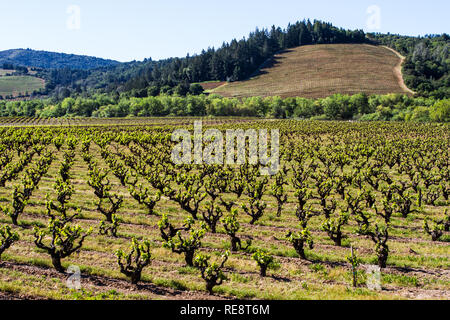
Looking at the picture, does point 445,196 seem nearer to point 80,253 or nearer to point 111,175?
point 80,253

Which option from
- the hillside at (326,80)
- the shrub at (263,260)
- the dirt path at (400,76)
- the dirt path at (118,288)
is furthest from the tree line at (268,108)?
the dirt path at (118,288)

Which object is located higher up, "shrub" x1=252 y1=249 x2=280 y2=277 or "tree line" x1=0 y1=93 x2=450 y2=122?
"tree line" x1=0 y1=93 x2=450 y2=122

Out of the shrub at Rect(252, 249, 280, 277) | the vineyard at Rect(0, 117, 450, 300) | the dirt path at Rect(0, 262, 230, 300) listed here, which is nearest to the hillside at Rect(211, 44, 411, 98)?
the vineyard at Rect(0, 117, 450, 300)

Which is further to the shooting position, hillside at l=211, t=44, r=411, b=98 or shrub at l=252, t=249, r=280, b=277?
hillside at l=211, t=44, r=411, b=98

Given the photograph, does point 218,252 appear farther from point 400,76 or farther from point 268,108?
point 400,76

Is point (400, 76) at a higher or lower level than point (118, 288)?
higher

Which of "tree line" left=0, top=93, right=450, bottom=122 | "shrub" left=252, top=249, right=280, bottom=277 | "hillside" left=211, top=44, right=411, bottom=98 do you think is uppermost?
"hillside" left=211, top=44, right=411, bottom=98

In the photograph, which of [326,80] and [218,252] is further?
[326,80]

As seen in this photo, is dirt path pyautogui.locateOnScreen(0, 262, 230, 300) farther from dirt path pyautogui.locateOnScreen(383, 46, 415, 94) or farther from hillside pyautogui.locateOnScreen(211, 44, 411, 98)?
dirt path pyautogui.locateOnScreen(383, 46, 415, 94)

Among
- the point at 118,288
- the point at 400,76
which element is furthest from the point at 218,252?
the point at 400,76

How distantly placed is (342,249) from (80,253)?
13.6m

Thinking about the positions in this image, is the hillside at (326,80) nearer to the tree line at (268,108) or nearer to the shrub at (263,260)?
the tree line at (268,108)

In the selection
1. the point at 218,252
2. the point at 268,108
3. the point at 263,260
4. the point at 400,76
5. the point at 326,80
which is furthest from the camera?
the point at 326,80

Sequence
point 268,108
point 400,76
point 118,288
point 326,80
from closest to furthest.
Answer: point 118,288
point 268,108
point 400,76
point 326,80
